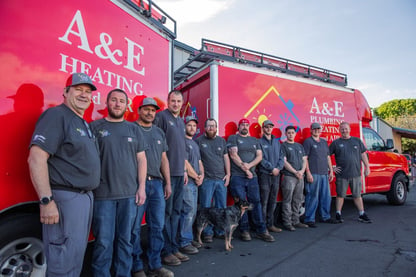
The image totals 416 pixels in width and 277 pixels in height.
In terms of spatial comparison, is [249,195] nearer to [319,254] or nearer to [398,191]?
[319,254]

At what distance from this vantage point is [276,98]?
5254 millimetres

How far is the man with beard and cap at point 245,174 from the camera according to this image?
446cm

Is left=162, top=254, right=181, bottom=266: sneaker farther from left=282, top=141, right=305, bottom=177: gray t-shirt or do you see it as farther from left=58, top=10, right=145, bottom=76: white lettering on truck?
left=282, top=141, right=305, bottom=177: gray t-shirt

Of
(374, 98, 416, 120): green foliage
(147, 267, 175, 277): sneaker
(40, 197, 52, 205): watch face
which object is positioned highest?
(374, 98, 416, 120): green foliage

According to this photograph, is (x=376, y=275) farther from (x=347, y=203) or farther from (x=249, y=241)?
(x=347, y=203)

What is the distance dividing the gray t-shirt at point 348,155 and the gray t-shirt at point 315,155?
46 cm

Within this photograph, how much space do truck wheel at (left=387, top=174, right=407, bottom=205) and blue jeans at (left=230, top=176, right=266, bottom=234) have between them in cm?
513

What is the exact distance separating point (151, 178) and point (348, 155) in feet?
15.0

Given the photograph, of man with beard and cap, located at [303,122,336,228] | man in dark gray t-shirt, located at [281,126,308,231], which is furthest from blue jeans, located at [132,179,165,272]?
man with beard and cap, located at [303,122,336,228]

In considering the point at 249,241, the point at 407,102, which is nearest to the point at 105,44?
the point at 249,241

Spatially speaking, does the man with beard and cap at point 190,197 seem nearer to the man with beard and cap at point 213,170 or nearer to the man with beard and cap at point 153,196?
the man with beard and cap at point 213,170

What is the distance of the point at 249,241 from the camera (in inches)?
173

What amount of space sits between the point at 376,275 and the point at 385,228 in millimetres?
2584

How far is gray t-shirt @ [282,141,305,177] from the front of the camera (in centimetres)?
514
